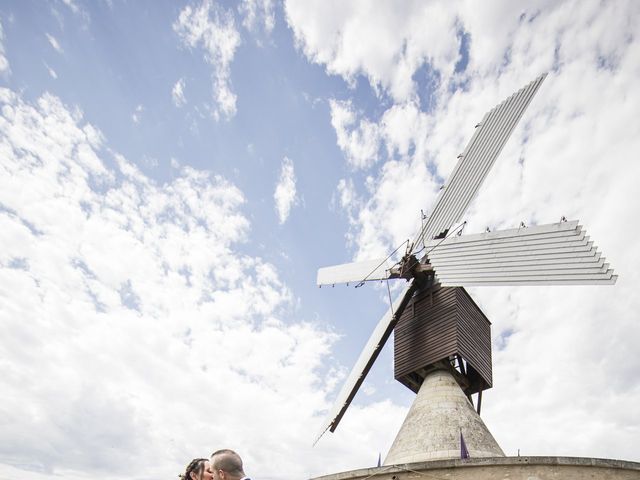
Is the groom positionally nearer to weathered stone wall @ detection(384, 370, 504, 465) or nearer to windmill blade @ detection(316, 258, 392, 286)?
weathered stone wall @ detection(384, 370, 504, 465)

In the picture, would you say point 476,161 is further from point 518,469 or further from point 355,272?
point 518,469

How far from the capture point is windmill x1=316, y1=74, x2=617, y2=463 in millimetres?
12531

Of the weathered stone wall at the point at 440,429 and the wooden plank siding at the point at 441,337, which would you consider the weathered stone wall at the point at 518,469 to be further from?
the wooden plank siding at the point at 441,337

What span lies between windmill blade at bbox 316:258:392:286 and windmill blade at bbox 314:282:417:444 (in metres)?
Answer: 1.28

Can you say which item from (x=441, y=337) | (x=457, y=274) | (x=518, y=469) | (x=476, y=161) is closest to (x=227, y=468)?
(x=518, y=469)

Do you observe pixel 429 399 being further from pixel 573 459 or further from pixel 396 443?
pixel 573 459

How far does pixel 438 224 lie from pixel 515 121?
4551 mm

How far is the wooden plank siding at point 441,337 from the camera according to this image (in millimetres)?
15250

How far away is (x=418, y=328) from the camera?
16.6 meters

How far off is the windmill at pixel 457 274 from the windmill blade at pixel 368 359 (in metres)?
0.04

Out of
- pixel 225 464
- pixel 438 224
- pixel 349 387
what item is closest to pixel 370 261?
pixel 438 224

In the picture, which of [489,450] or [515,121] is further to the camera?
[515,121]

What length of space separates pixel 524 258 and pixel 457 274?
235cm

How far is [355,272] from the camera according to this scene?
2008 centimetres
